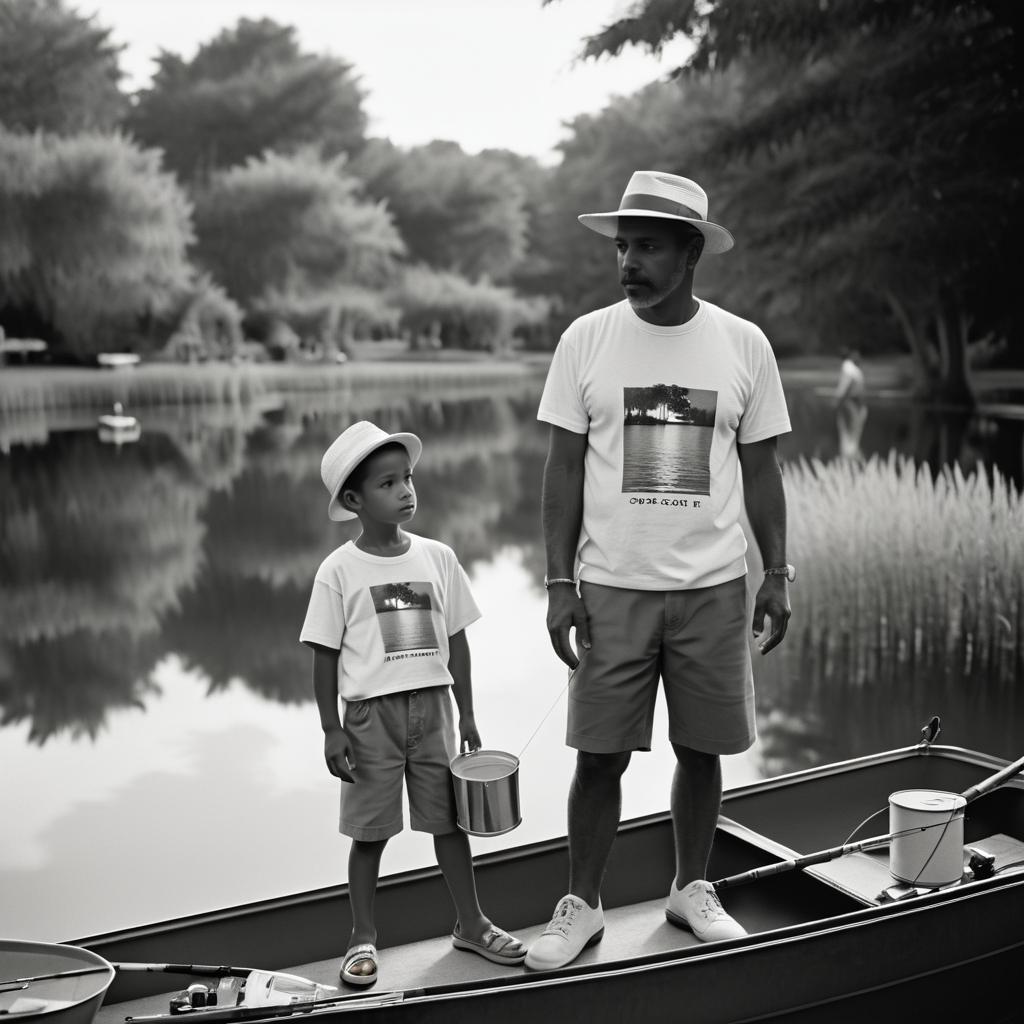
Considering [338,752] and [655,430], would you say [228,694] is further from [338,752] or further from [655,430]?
[655,430]

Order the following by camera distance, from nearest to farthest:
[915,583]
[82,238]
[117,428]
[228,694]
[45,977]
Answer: [45,977]
[915,583]
[228,694]
[82,238]
[117,428]

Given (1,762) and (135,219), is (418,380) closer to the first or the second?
(135,219)

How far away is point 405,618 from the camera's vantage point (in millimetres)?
3174

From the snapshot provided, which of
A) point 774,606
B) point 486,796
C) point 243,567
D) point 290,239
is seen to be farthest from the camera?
point 290,239

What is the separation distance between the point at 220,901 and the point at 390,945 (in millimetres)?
1882

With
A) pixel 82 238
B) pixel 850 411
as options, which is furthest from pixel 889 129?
pixel 82 238

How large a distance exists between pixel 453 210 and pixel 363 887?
4498 centimetres

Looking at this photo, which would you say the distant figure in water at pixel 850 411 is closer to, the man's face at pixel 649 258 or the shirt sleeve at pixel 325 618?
the man's face at pixel 649 258

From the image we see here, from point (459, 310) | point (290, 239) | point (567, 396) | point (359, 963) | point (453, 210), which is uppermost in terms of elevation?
point (453, 210)

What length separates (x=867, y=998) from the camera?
10.3 feet

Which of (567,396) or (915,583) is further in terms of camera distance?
(915,583)

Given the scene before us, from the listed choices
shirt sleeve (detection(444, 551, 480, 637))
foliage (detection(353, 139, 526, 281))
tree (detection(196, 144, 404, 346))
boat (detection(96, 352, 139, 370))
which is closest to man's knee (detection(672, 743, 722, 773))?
shirt sleeve (detection(444, 551, 480, 637))

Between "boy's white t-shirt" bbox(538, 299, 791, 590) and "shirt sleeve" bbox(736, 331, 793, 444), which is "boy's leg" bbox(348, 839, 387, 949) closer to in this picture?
"boy's white t-shirt" bbox(538, 299, 791, 590)

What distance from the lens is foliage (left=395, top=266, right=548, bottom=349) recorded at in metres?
43.3
